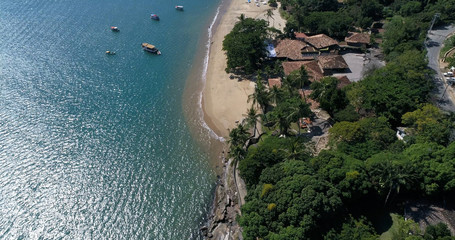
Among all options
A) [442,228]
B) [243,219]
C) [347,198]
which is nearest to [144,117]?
[243,219]

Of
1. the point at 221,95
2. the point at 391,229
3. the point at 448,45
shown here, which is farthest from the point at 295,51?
the point at 391,229

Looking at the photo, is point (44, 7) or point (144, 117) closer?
point (144, 117)

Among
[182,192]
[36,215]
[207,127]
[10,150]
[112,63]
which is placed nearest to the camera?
[36,215]

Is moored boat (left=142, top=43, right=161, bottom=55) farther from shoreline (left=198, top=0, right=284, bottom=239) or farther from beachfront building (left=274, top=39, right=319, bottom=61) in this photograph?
beachfront building (left=274, top=39, right=319, bottom=61)

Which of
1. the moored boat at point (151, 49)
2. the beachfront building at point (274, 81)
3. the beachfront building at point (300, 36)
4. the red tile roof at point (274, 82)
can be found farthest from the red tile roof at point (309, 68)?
the moored boat at point (151, 49)

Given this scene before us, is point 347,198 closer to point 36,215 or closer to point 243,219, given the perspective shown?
point 243,219

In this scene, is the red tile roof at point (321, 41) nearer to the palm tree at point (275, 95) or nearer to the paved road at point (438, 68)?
the paved road at point (438, 68)
